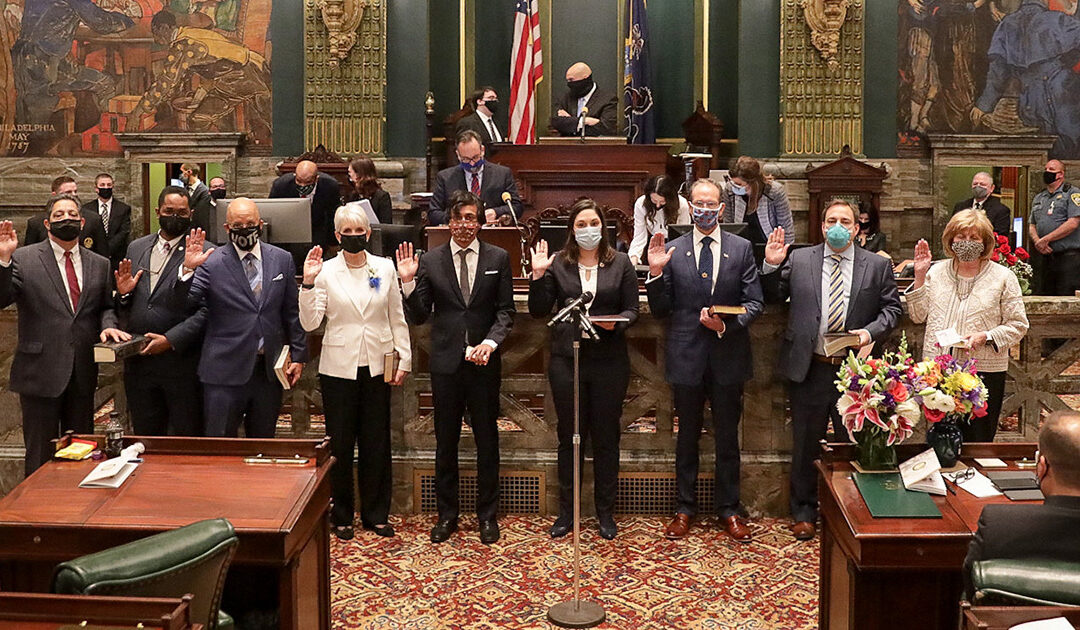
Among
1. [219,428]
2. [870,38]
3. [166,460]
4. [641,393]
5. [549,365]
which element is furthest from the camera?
[870,38]

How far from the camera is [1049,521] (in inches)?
132

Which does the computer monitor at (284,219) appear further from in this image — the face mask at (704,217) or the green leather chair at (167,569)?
the green leather chair at (167,569)

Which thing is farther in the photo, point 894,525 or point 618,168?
point 618,168

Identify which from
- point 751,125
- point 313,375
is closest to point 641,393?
point 313,375

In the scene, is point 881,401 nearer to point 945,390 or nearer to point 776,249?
point 945,390

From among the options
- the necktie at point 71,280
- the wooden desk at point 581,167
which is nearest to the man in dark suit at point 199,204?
the necktie at point 71,280

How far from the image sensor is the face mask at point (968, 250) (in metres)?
5.98

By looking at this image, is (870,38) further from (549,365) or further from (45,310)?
(45,310)

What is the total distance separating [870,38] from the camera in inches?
495

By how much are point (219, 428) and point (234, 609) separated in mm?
1883

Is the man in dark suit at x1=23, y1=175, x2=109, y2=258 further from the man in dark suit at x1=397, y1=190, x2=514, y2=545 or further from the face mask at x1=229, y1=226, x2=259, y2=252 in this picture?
the man in dark suit at x1=397, y1=190, x2=514, y2=545

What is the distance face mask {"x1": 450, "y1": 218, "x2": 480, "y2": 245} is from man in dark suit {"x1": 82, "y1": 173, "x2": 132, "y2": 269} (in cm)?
536

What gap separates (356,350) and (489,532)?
4.26 feet

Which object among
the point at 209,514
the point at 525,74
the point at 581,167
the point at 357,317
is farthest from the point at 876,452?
the point at 525,74
